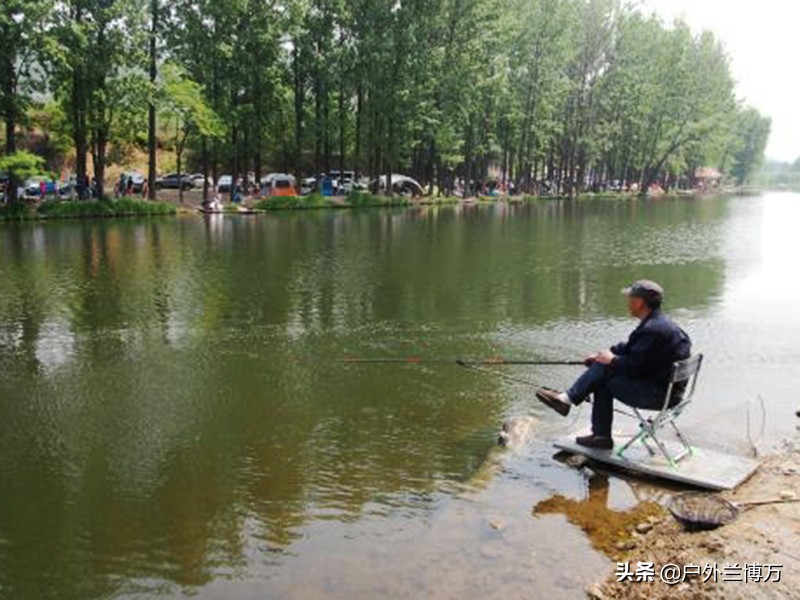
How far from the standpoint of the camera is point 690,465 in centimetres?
759

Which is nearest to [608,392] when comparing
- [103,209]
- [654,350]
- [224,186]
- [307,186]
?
[654,350]

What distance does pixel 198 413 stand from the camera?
9953 millimetres

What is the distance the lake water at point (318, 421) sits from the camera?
20.4 feet

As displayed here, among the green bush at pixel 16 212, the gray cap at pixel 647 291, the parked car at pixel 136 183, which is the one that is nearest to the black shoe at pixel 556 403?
the gray cap at pixel 647 291

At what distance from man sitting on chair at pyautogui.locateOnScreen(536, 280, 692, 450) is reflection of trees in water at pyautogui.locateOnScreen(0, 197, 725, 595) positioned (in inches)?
62.3

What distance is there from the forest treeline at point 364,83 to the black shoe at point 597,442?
3829 centimetres

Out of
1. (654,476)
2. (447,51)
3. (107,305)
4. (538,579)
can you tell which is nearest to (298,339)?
(107,305)

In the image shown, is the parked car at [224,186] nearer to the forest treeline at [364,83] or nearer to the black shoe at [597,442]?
the forest treeline at [364,83]

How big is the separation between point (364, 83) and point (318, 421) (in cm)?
5049

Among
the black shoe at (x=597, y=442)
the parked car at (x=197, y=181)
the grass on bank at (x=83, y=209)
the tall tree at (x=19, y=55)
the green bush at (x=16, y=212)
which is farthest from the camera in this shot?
the parked car at (x=197, y=181)

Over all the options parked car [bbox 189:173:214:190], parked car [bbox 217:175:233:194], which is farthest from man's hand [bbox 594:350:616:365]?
parked car [bbox 189:173:214:190]

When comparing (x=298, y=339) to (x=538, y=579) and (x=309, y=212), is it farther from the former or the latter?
(x=309, y=212)

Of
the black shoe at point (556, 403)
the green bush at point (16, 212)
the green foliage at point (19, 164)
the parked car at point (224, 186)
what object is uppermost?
the green foliage at point (19, 164)

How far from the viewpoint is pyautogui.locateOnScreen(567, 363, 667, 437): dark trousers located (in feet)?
24.2
